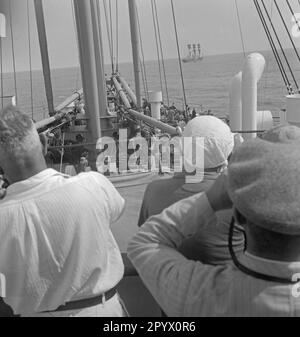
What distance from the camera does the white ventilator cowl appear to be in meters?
1.91

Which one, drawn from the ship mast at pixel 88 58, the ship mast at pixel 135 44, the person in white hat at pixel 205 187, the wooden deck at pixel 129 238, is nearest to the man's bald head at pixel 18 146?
the person in white hat at pixel 205 187

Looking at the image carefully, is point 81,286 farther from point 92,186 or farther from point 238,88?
point 238,88

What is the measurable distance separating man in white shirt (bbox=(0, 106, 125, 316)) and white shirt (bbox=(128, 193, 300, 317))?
0.40m

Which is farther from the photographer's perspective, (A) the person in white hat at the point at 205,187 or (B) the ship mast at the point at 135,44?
(B) the ship mast at the point at 135,44

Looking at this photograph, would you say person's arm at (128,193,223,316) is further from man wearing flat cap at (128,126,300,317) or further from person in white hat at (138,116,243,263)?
person in white hat at (138,116,243,263)

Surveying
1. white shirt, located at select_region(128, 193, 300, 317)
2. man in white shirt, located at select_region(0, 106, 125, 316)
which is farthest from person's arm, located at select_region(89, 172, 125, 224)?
white shirt, located at select_region(128, 193, 300, 317)

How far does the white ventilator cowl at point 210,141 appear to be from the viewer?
1.91 metres

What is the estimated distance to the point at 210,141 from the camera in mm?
1899

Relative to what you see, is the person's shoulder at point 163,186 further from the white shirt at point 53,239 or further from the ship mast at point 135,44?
the ship mast at point 135,44

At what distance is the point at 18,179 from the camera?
1665 millimetres

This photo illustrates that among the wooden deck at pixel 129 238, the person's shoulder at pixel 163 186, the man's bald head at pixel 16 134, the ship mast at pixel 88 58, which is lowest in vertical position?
the wooden deck at pixel 129 238

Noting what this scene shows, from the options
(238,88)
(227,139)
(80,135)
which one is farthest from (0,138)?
(238,88)

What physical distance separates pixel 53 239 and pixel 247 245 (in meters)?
0.73

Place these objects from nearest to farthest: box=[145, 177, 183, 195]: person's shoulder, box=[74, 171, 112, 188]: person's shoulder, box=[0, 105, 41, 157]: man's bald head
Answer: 1. box=[0, 105, 41, 157]: man's bald head
2. box=[74, 171, 112, 188]: person's shoulder
3. box=[145, 177, 183, 195]: person's shoulder
